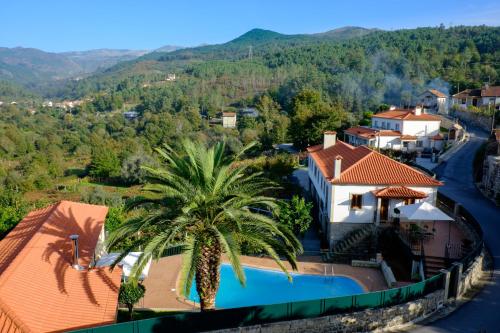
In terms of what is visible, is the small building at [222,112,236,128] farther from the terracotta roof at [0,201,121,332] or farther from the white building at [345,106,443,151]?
the terracotta roof at [0,201,121,332]

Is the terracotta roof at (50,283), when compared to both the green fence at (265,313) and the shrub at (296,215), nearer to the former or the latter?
the green fence at (265,313)

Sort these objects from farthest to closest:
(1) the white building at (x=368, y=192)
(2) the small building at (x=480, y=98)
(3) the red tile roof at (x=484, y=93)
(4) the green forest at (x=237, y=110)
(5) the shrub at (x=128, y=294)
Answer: (3) the red tile roof at (x=484, y=93) < (2) the small building at (x=480, y=98) < (4) the green forest at (x=237, y=110) < (1) the white building at (x=368, y=192) < (5) the shrub at (x=128, y=294)

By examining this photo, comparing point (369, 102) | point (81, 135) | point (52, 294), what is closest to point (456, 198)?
point (52, 294)

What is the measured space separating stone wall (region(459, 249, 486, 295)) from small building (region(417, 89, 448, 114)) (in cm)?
6060

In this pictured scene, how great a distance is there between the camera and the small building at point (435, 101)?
72.8 metres

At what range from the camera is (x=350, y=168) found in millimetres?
23328

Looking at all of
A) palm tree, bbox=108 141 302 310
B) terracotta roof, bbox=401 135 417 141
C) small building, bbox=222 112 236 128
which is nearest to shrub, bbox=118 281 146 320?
palm tree, bbox=108 141 302 310

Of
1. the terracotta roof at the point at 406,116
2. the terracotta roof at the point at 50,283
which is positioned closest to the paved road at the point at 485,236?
the terracotta roof at the point at 406,116

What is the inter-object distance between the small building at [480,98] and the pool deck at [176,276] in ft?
184

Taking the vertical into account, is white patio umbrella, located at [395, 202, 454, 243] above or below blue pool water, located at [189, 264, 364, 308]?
above

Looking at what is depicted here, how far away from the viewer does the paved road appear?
13.6m

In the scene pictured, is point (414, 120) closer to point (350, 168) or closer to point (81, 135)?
point (350, 168)

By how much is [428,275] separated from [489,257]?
3553 millimetres

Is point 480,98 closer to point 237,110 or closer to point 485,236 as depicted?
point 485,236
